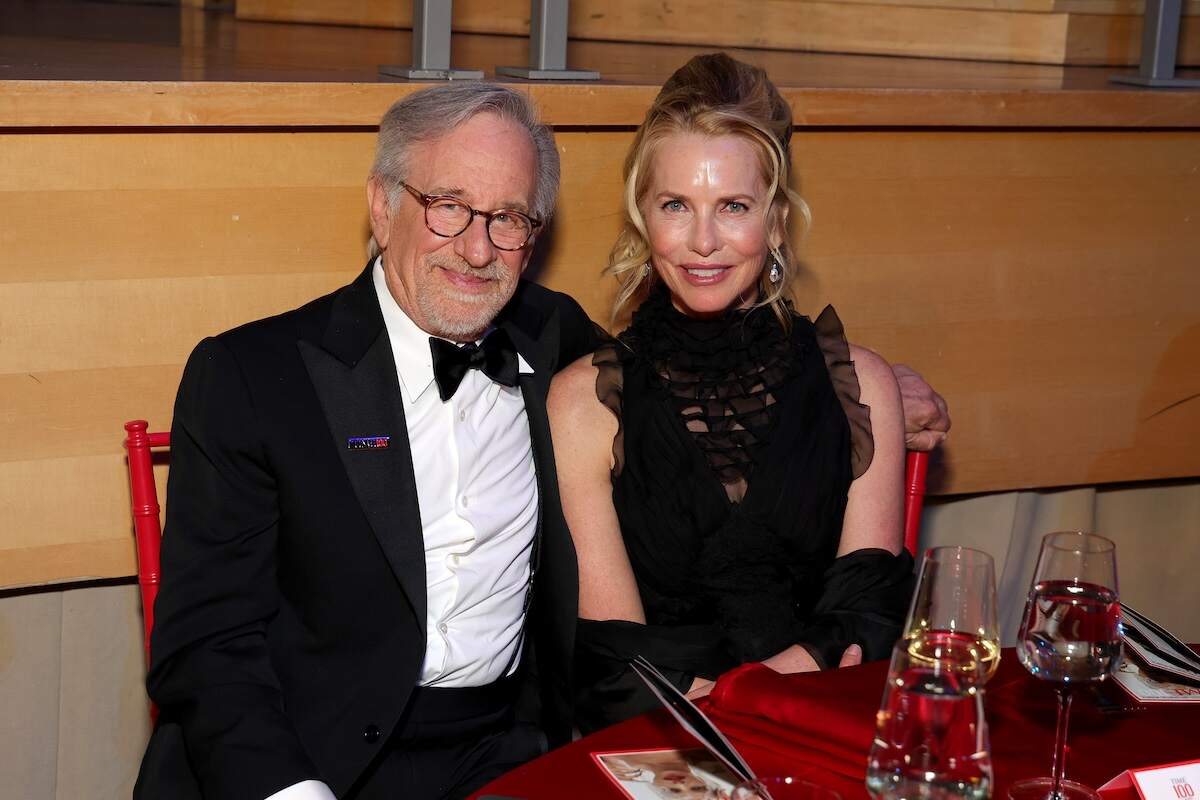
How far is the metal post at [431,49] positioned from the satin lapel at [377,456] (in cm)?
64

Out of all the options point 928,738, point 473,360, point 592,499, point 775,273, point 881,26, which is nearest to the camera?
point 928,738

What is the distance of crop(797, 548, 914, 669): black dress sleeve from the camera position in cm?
215

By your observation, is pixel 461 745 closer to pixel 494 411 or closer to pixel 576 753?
pixel 494 411

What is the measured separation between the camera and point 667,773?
4.80 ft

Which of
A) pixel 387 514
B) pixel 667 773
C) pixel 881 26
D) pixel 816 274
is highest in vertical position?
pixel 881 26

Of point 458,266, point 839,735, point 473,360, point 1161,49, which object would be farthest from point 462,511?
point 1161,49

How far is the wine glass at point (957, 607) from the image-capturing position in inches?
58.0

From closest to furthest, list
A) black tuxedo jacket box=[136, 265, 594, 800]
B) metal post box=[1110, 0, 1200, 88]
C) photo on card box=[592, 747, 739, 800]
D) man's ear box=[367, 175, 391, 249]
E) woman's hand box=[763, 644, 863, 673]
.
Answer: photo on card box=[592, 747, 739, 800] < black tuxedo jacket box=[136, 265, 594, 800] < woman's hand box=[763, 644, 863, 673] < man's ear box=[367, 175, 391, 249] < metal post box=[1110, 0, 1200, 88]

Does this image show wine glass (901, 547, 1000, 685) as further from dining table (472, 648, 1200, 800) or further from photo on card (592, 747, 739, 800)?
photo on card (592, 747, 739, 800)

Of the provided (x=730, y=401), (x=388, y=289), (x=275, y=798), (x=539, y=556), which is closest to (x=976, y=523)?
(x=730, y=401)

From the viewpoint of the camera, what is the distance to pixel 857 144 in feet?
9.28

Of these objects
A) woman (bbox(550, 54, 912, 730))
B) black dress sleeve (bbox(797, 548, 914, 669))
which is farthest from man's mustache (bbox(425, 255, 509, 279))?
black dress sleeve (bbox(797, 548, 914, 669))

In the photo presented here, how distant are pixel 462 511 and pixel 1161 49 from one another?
205 centimetres

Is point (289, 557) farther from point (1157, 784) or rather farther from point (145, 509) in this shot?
point (1157, 784)
